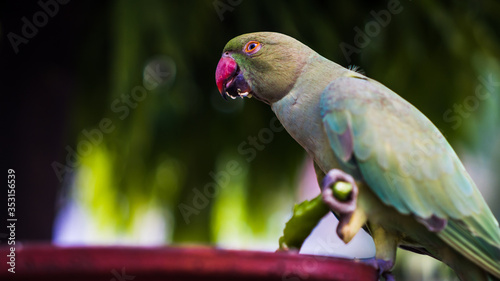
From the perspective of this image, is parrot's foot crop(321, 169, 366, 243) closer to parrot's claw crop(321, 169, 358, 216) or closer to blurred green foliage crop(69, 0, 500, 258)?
parrot's claw crop(321, 169, 358, 216)

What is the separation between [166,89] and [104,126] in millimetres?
341

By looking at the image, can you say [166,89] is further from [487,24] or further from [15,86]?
[487,24]

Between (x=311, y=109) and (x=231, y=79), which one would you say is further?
(x=231, y=79)

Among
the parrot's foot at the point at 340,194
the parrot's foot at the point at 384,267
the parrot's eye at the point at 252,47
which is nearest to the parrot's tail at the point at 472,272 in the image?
the parrot's foot at the point at 384,267

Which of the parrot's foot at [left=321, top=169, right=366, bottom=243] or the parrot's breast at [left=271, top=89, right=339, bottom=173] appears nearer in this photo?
the parrot's foot at [left=321, top=169, right=366, bottom=243]

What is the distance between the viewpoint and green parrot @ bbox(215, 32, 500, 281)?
1014 millimetres

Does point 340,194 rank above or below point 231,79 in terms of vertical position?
below

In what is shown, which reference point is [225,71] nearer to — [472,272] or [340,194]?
[340,194]

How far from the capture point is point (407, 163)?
105 centimetres

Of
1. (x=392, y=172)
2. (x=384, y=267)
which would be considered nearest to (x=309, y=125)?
(x=392, y=172)

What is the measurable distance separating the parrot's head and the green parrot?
0.05 meters

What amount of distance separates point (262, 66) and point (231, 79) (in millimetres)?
93

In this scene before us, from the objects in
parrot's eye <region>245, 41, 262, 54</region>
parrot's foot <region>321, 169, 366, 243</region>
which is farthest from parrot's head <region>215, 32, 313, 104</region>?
parrot's foot <region>321, 169, 366, 243</region>

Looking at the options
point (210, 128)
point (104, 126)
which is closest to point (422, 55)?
point (210, 128)
